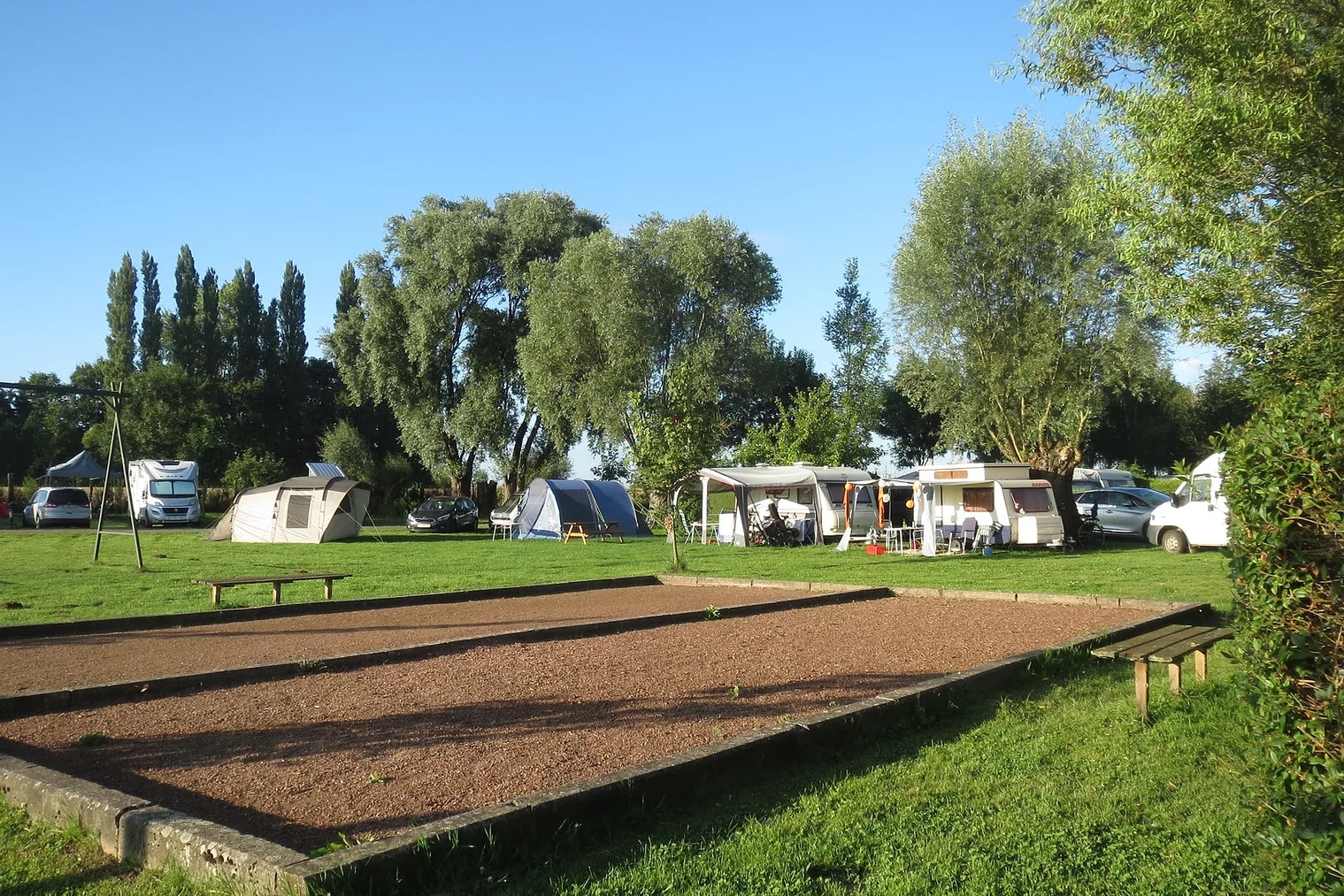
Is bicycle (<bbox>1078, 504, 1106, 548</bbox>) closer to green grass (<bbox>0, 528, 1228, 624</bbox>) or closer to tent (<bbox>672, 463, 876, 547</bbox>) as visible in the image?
green grass (<bbox>0, 528, 1228, 624</bbox>)

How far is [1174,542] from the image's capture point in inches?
896

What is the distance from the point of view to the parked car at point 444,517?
34.7m

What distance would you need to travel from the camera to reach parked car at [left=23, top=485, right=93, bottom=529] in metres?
36.4

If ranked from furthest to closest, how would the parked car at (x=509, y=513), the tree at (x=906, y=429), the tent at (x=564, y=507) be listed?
the tree at (x=906, y=429)
the parked car at (x=509, y=513)
the tent at (x=564, y=507)

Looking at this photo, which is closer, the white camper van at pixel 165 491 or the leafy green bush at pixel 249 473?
the white camper van at pixel 165 491

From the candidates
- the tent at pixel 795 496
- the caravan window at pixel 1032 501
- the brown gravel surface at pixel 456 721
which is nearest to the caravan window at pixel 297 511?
the tent at pixel 795 496

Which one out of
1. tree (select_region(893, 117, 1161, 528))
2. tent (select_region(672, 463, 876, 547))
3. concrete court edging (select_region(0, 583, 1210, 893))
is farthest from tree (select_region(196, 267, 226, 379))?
concrete court edging (select_region(0, 583, 1210, 893))

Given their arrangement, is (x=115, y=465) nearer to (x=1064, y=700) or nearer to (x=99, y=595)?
(x=99, y=595)

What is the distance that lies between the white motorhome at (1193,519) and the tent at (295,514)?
2081 centimetres

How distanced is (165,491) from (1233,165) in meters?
34.9

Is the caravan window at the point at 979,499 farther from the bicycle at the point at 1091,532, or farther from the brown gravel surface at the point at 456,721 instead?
the brown gravel surface at the point at 456,721

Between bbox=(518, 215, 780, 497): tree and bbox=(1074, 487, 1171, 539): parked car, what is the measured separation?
40.4ft

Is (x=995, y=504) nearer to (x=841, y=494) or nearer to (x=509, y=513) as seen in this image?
(x=841, y=494)

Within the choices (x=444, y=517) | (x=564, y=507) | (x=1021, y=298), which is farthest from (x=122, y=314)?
(x=1021, y=298)
